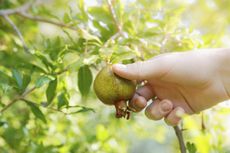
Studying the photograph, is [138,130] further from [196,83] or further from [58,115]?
[196,83]

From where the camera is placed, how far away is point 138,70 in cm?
119

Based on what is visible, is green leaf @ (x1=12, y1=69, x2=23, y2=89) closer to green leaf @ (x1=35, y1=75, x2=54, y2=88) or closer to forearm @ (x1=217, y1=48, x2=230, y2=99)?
green leaf @ (x1=35, y1=75, x2=54, y2=88)

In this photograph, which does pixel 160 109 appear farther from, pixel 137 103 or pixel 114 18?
pixel 114 18

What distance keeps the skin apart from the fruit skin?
18mm

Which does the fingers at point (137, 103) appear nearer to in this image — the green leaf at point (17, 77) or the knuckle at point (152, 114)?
the knuckle at point (152, 114)

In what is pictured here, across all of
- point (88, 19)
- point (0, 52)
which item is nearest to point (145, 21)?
point (88, 19)

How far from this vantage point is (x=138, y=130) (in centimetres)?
248

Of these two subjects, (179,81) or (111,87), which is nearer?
(111,87)

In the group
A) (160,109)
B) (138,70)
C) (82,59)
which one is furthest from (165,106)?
(82,59)

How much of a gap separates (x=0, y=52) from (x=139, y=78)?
779 millimetres

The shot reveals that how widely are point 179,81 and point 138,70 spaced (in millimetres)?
154

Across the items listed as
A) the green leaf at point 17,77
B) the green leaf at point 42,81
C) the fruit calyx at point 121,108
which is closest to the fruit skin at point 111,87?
the fruit calyx at point 121,108

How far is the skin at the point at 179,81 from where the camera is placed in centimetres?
122

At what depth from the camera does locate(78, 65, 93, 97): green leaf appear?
1.32 m
